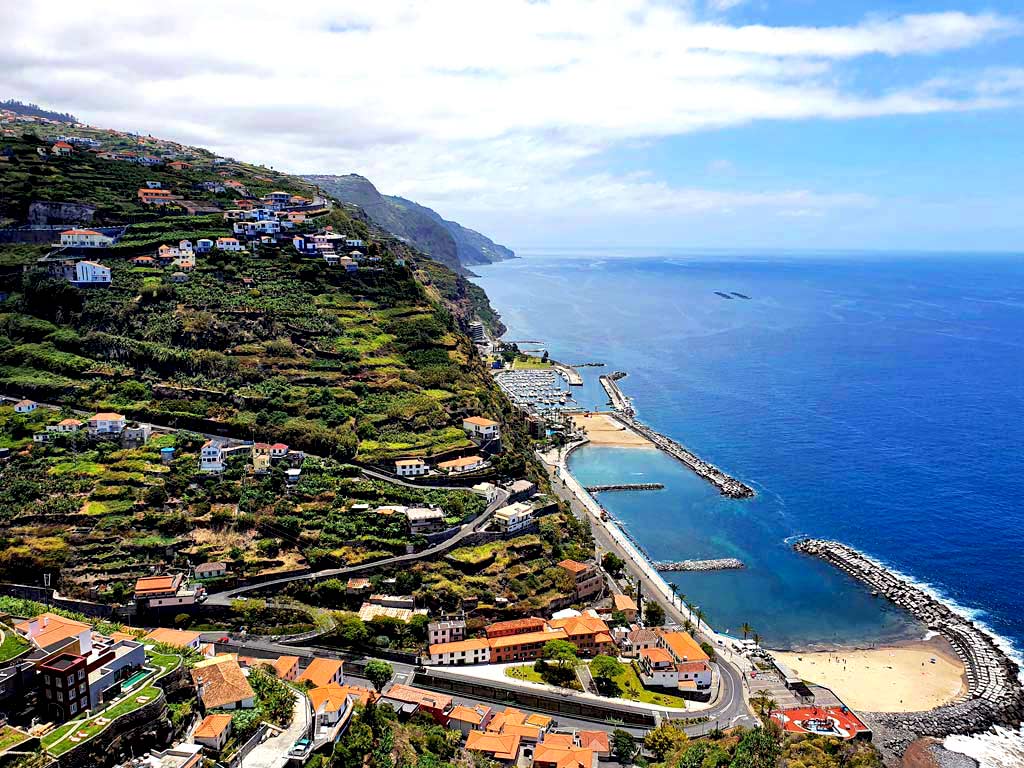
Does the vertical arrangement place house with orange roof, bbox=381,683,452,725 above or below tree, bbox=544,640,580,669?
above

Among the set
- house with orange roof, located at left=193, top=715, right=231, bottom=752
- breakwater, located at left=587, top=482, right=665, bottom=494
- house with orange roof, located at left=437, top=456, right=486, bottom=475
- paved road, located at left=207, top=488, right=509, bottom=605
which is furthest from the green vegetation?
breakwater, located at left=587, top=482, right=665, bottom=494

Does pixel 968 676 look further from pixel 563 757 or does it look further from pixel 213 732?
pixel 213 732

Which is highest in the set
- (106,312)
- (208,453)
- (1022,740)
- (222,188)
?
(222,188)

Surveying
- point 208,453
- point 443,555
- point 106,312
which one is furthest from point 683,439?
point 106,312

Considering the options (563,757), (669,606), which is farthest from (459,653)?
(669,606)

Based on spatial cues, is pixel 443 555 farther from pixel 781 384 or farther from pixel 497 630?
pixel 781 384

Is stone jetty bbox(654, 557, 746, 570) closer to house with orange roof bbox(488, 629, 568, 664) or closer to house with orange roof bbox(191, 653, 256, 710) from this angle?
house with orange roof bbox(488, 629, 568, 664)
